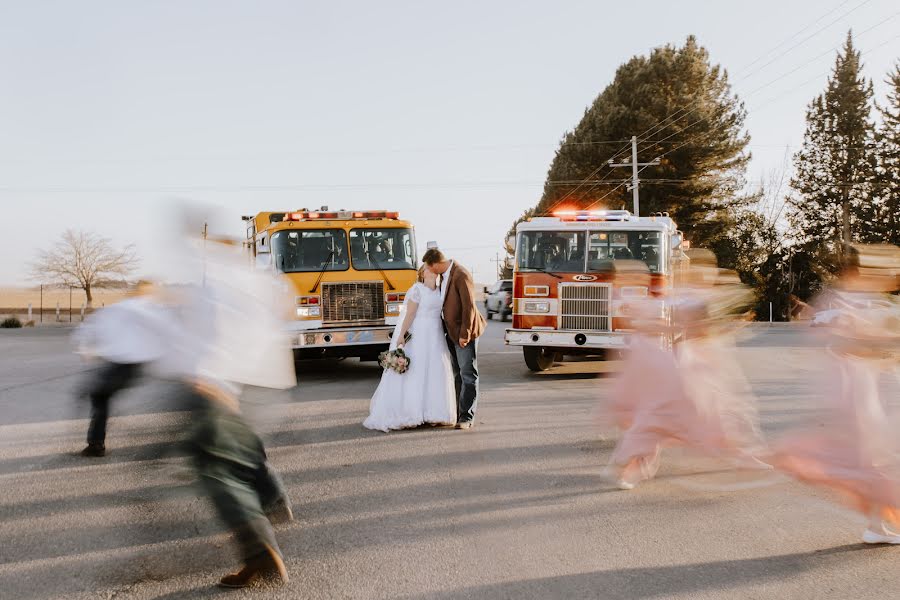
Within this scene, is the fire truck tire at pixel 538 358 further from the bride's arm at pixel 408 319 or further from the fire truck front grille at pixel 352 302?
the bride's arm at pixel 408 319

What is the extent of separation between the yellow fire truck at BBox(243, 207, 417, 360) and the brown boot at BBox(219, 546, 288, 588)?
930cm

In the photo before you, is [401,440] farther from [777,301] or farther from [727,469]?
[777,301]

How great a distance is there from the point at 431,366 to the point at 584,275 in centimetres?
513

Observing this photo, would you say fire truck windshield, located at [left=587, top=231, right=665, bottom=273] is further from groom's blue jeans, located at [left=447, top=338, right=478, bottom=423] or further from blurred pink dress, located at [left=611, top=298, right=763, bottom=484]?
blurred pink dress, located at [left=611, top=298, right=763, bottom=484]

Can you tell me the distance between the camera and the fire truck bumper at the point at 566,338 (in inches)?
513

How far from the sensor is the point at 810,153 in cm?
5384

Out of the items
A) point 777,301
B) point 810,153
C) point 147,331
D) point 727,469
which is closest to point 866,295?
point 727,469

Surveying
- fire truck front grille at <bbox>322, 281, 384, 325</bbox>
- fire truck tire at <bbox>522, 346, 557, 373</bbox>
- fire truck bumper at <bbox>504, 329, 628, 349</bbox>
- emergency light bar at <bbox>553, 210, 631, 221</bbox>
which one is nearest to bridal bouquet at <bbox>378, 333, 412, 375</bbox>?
fire truck bumper at <bbox>504, 329, 628, 349</bbox>

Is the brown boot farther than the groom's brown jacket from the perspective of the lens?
No

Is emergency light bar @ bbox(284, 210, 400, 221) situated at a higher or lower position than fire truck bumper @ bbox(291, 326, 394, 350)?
higher

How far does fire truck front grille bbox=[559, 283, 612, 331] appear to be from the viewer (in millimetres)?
13188

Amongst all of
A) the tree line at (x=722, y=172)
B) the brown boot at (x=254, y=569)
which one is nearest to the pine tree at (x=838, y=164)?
the tree line at (x=722, y=172)

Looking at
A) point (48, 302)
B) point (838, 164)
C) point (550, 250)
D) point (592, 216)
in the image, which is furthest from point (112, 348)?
point (48, 302)

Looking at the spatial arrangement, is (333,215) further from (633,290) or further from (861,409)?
(861,409)
